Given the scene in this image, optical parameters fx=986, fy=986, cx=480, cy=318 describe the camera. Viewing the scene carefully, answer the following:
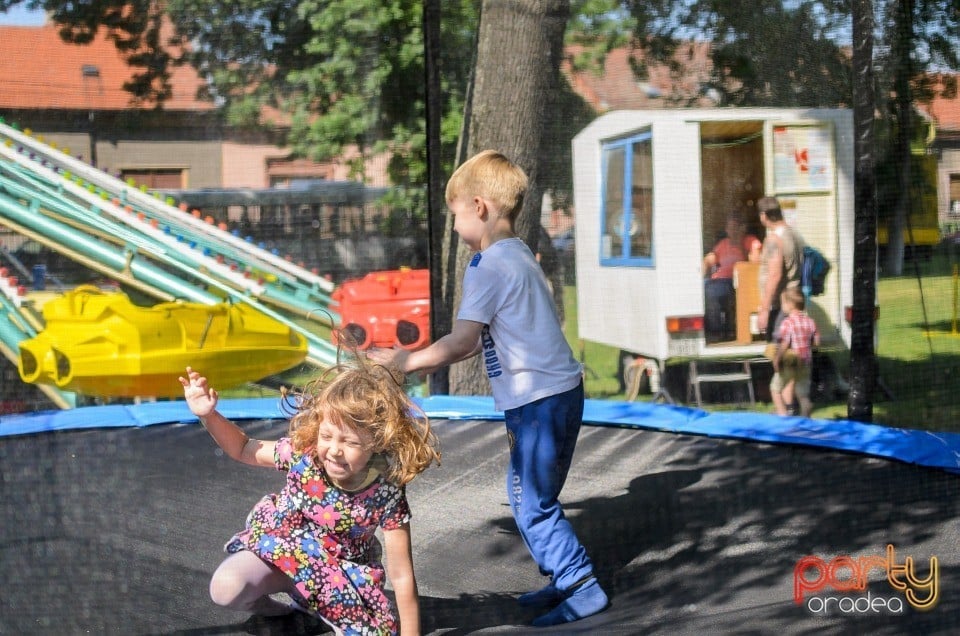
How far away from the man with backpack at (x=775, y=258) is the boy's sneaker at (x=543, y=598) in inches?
75.3

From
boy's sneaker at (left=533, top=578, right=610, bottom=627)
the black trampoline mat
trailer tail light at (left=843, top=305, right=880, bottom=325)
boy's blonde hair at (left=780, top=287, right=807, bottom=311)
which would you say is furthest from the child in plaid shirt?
boy's sneaker at (left=533, top=578, right=610, bottom=627)

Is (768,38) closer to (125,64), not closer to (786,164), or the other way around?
(786,164)

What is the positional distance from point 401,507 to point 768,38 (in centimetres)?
237

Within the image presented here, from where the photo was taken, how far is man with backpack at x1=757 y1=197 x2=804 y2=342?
3.28m

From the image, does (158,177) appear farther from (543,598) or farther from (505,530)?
(543,598)

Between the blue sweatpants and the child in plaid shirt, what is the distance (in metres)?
1.77

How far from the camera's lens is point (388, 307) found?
3.56 meters

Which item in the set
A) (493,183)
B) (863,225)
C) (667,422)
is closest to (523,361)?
(493,183)

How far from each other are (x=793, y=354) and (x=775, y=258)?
325 mm

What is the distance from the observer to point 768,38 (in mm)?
3174

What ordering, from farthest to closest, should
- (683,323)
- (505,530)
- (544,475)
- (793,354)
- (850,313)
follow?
1. (683,323)
2. (793,354)
3. (850,313)
4. (505,530)
5. (544,475)

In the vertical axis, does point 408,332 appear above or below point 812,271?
below

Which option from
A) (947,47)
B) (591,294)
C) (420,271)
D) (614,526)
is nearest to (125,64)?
(420,271)

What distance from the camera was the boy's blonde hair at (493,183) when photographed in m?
1.74
